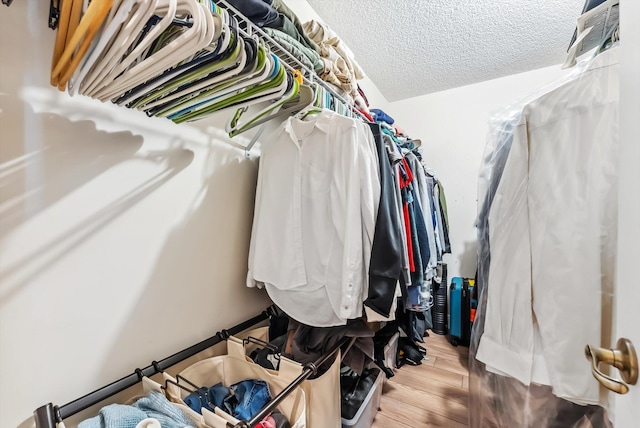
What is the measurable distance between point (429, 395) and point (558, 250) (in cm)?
131

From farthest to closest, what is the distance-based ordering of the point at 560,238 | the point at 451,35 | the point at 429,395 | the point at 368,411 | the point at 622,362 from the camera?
1. the point at 451,35
2. the point at 429,395
3. the point at 368,411
4. the point at 560,238
5. the point at 622,362

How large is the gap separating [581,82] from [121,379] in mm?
1450

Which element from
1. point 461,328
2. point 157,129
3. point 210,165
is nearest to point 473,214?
point 461,328

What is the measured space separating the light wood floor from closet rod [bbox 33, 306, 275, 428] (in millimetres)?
943

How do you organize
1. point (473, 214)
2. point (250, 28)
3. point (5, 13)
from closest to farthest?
point (5, 13), point (250, 28), point (473, 214)

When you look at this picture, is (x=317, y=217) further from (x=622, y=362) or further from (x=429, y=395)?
(x=429, y=395)

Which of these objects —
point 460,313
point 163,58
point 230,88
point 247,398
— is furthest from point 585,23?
point 460,313

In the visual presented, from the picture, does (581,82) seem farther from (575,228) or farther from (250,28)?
(250,28)

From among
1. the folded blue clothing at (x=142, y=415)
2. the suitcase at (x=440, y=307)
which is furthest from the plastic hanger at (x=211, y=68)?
the suitcase at (x=440, y=307)

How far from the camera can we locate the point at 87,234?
0.69 m

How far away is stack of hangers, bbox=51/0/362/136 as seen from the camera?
0.42 meters

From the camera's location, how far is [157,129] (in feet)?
2.76

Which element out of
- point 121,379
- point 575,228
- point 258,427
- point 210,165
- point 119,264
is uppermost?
point 210,165

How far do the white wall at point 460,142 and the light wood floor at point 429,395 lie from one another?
40.5 inches
